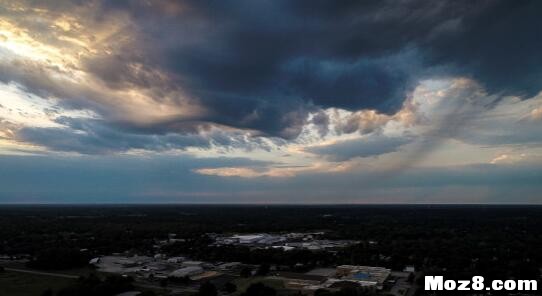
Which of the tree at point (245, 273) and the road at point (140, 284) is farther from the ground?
the tree at point (245, 273)

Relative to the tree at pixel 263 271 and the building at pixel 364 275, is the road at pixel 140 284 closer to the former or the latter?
the tree at pixel 263 271

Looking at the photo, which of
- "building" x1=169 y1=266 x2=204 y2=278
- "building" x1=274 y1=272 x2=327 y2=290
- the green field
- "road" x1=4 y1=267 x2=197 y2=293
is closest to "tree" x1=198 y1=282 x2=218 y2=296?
"road" x1=4 y1=267 x2=197 y2=293

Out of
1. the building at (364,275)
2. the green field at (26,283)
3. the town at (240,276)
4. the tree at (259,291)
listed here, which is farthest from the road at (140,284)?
the building at (364,275)

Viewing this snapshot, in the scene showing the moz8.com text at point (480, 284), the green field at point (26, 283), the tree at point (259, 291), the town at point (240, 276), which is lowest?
the green field at point (26, 283)

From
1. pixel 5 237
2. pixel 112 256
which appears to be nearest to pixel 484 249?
pixel 112 256

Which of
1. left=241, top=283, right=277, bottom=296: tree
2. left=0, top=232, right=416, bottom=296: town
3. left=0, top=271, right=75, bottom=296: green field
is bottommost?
left=0, top=271, right=75, bottom=296: green field

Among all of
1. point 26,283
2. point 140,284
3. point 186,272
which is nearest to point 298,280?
point 186,272

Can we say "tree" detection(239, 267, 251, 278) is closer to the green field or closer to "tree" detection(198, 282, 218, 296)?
"tree" detection(198, 282, 218, 296)

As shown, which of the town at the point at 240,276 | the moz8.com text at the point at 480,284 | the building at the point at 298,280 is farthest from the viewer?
the building at the point at 298,280
